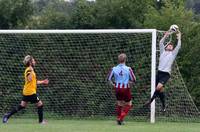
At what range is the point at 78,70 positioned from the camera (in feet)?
64.5

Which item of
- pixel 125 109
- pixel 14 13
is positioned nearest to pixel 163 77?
pixel 125 109

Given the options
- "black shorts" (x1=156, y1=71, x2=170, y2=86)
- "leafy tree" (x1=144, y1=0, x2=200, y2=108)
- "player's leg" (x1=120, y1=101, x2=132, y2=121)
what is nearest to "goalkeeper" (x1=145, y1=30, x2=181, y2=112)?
"black shorts" (x1=156, y1=71, x2=170, y2=86)

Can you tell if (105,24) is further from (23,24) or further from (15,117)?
(15,117)

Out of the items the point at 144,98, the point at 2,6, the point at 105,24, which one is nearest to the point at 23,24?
the point at 2,6

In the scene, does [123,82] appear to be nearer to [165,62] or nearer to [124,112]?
[124,112]

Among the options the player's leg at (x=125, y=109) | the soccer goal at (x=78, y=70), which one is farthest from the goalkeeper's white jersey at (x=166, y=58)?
the player's leg at (x=125, y=109)

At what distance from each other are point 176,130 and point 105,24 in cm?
856

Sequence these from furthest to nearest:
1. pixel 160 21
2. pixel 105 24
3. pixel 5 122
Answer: pixel 105 24 → pixel 160 21 → pixel 5 122

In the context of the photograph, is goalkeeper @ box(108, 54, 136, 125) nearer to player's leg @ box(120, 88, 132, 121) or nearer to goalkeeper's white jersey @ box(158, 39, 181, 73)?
player's leg @ box(120, 88, 132, 121)

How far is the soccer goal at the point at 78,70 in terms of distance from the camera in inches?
760

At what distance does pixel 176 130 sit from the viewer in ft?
49.4

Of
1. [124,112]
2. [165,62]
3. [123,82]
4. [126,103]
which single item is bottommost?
[124,112]

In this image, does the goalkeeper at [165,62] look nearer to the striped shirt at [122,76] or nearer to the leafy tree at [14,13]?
the striped shirt at [122,76]

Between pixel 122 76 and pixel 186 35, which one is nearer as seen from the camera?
pixel 122 76
